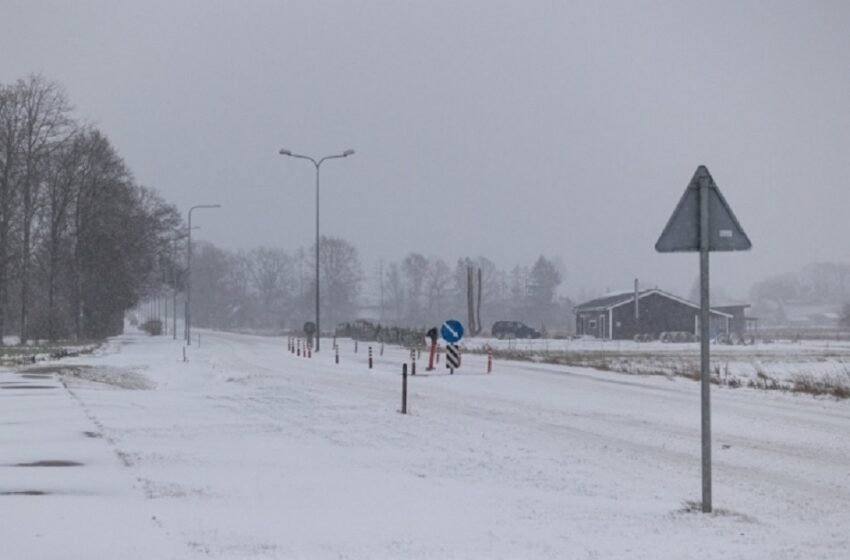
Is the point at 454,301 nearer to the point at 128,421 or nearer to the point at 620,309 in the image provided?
the point at 620,309

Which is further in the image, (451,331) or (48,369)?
(451,331)

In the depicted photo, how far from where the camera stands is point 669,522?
9.69m

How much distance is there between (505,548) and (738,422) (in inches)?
492

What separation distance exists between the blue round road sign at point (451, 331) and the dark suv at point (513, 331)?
2534 inches

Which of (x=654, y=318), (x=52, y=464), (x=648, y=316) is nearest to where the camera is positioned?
(x=52, y=464)

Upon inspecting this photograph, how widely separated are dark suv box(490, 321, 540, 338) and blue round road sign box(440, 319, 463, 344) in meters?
64.4

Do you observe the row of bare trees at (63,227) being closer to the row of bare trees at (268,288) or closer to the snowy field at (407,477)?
the snowy field at (407,477)

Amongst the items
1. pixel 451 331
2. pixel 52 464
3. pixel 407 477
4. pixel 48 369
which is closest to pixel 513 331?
pixel 451 331

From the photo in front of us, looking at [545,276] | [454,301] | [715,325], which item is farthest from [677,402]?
[454,301]

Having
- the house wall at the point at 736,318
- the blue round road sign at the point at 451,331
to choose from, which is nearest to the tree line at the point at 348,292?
the house wall at the point at 736,318

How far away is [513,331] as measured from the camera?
9888cm

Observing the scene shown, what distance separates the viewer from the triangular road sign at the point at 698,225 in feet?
33.6

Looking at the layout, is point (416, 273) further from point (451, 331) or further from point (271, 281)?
point (451, 331)

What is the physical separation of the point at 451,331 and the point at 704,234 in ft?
72.5
